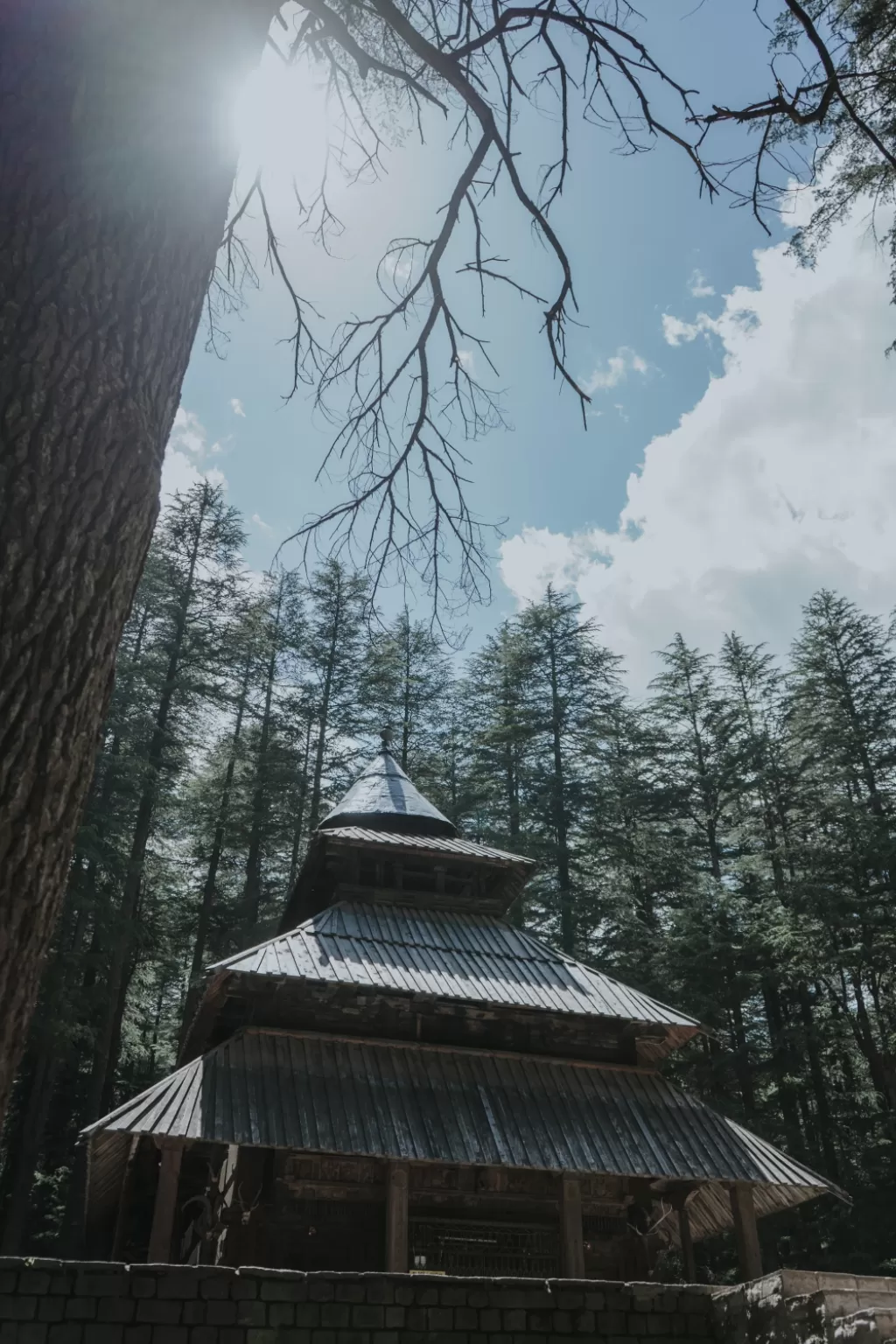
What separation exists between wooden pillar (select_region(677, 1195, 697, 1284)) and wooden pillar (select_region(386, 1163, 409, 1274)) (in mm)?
3554

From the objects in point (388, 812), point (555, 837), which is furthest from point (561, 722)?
point (388, 812)

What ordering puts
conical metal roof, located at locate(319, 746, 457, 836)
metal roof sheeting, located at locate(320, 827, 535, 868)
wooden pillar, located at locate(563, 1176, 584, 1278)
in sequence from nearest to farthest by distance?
wooden pillar, located at locate(563, 1176, 584, 1278)
metal roof sheeting, located at locate(320, 827, 535, 868)
conical metal roof, located at locate(319, 746, 457, 836)

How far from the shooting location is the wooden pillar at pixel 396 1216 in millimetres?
9711

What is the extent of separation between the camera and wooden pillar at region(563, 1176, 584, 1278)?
10297mm

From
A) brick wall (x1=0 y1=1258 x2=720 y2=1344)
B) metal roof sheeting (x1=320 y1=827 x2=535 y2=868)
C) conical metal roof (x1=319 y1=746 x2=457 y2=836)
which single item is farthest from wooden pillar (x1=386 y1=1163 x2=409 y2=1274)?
conical metal roof (x1=319 y1=746 x2=457 y2=836)

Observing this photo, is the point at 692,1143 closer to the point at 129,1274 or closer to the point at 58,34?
the point at 129,1274

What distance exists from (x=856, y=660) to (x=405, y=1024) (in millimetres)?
21001

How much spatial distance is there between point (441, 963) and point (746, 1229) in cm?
453

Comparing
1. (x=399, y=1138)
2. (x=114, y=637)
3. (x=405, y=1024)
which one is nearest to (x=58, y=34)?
(x=114, y=637)

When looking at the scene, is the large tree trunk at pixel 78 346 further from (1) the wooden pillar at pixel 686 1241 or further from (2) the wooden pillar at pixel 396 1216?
(1) the wooden pillar at pixel 686 1241

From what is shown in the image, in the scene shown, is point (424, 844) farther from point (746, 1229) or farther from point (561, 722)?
point (561, 722)

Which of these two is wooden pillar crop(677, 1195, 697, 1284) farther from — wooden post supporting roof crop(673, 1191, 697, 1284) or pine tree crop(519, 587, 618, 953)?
pine tree crop(519, 587, 618, 953)

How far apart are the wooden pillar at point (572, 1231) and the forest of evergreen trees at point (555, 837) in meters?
12.8

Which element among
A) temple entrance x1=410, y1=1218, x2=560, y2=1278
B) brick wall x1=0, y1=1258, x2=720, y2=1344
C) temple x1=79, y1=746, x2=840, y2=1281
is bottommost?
brick wall x1=0, y1=1258, x2=720, y2=1344
